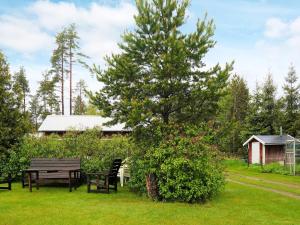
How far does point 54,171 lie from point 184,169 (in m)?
5.28

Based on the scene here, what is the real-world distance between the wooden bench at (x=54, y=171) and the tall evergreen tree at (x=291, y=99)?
25.1 meters

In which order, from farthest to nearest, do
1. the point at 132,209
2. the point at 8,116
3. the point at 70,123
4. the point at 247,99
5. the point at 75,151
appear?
the point at 247,99 < the point at 70,123 < the point at 8,116 < the point at 75,151 < the point at 132,209

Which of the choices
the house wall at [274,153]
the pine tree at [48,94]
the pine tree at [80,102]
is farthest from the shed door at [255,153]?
the pine tree at [80,102]

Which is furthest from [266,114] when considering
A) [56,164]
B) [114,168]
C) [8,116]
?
[8,116]

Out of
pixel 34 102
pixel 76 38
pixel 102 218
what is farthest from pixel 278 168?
pixel 34 102

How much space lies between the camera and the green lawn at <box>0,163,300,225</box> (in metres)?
7.43

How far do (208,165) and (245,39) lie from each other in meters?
7.83

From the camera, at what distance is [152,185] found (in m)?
10.2

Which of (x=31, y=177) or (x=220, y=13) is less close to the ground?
(x=220, y=13)

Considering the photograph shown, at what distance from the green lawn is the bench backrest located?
1.41 m

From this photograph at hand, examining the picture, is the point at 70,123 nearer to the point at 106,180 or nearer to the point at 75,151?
the point at 75,151

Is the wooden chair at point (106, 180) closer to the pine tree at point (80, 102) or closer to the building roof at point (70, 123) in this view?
the building roof at point (70, 123)

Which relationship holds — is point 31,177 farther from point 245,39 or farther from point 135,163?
point 245,39

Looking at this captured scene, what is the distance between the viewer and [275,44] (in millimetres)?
16953
